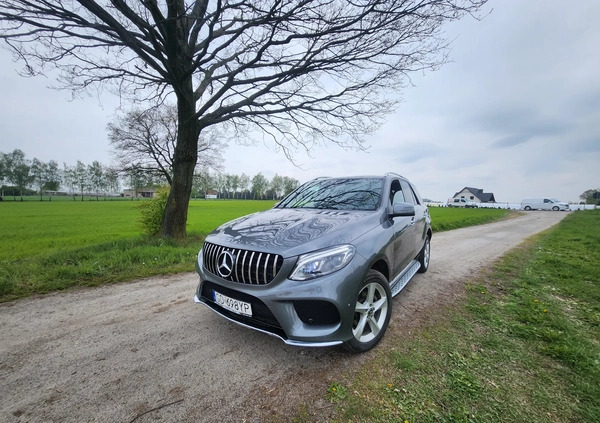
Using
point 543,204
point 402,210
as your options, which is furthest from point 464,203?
point 402,210

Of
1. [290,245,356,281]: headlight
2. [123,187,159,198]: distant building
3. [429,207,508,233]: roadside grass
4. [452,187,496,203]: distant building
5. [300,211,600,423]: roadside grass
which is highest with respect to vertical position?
[452,187,496,203]: distant building

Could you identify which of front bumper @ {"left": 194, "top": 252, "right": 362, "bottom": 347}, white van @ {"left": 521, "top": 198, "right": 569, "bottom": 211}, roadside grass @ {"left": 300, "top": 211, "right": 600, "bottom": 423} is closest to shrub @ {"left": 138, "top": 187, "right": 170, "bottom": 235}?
front bumper @ {"left": 194, "top": 252, "right": 362, "bottom": 347}

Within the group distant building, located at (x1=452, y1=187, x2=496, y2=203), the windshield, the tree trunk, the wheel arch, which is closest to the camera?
the wheel arch

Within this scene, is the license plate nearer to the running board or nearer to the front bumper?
the front bumper

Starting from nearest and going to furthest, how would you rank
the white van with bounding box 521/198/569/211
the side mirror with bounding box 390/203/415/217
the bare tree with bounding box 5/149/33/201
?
the side mirror with bounding box 390/203/415/217
the white van with bounding box 521/198/569/211
the bare tree with bounding box 5/149/33/201

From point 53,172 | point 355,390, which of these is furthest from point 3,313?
point 53,172

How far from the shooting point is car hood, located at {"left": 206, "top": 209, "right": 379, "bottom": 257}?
85.1 inches

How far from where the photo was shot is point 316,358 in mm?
2242

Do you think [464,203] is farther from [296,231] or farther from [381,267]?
[296,231]

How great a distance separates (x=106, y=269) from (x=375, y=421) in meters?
5.03

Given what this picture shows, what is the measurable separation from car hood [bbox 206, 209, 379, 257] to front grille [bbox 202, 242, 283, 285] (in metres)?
0.05

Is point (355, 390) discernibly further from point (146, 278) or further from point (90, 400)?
point (146, 278)

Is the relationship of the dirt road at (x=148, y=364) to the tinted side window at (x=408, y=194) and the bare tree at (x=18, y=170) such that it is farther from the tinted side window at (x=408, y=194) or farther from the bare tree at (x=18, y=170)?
the bare tree at (x=18, y=170)

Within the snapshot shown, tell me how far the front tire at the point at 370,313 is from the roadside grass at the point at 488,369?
0.14 metres
